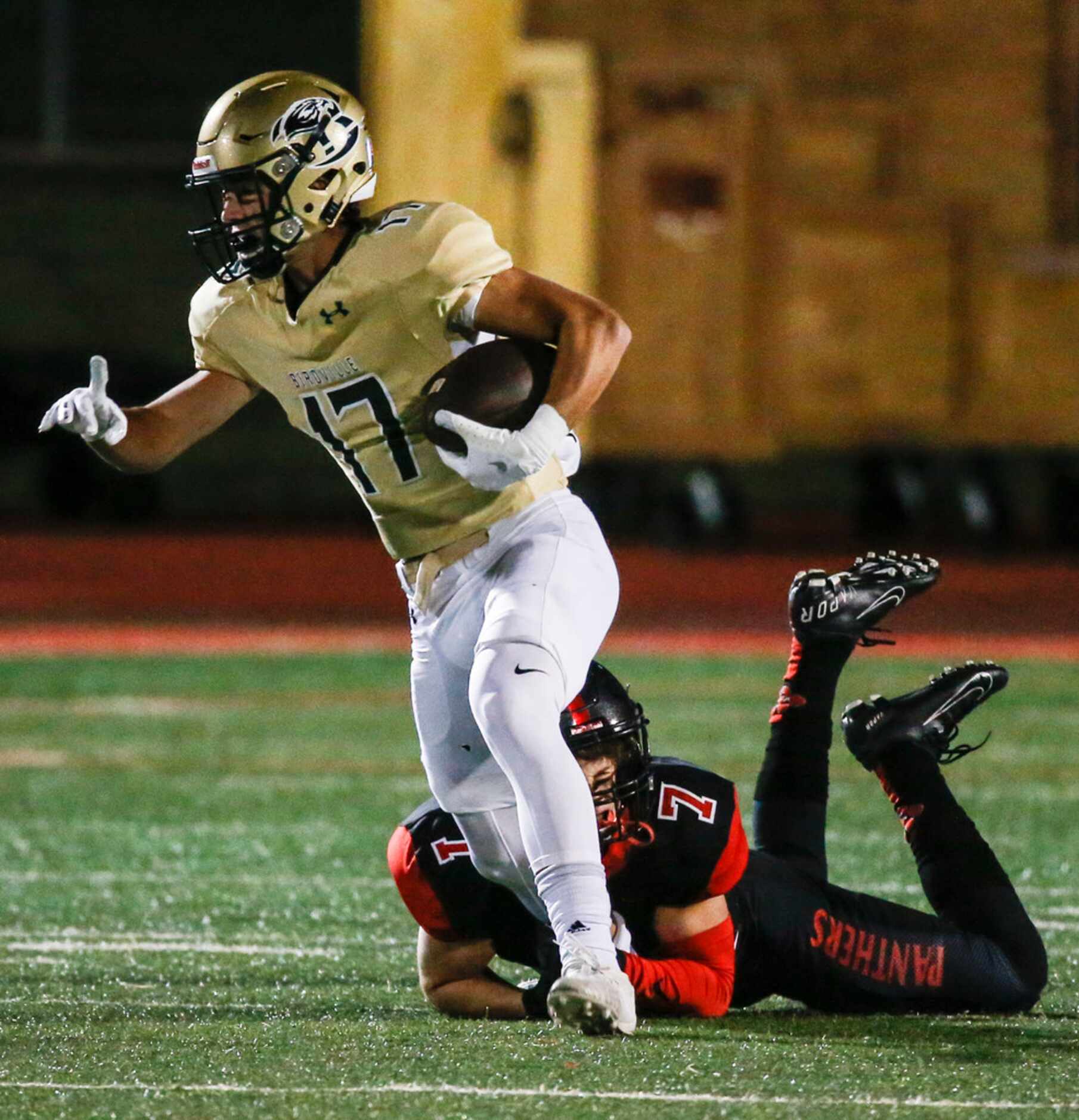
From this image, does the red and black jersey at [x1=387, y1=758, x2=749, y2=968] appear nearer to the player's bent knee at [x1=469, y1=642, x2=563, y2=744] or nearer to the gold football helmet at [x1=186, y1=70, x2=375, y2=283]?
the player's bent knee at [x1=469, y1=642, x2=563, y2=744]

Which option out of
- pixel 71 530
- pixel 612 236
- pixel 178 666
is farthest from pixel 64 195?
pixel 178 666

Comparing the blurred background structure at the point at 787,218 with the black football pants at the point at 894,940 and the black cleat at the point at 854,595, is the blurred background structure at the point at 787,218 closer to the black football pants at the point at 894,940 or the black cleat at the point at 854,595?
the black cleat at the point at 854,595

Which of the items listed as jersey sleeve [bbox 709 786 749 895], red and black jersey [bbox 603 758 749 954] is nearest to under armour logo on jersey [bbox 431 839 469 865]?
red and black jersey [bbox 603 758 749 954]

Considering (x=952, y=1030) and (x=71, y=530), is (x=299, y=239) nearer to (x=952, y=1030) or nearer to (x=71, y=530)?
(x=952, y=1030)

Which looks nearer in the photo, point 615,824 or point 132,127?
point 615,824

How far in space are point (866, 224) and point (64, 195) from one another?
8.43 m

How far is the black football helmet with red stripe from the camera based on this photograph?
3434 millimetres

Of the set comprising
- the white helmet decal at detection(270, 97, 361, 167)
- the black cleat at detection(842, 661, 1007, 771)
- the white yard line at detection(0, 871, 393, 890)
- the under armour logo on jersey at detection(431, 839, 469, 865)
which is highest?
the white helmet decal at detection(270, 97, 361, 167)

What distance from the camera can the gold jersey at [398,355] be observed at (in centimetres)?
364

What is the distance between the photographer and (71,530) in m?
15.8

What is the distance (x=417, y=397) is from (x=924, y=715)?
1.07 metres

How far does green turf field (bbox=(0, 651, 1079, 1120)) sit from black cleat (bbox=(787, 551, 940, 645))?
27.6 inches

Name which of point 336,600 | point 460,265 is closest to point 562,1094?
point 460,265

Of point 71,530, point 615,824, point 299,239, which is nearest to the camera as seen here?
point 615,824
